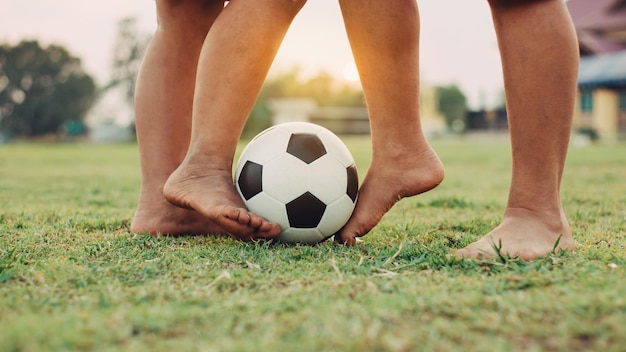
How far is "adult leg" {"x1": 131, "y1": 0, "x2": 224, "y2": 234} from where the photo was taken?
6.95 feet

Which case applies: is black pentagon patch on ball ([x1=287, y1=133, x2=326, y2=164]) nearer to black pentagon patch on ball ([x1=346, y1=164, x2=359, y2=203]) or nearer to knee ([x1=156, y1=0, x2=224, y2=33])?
black pentagon patch on ball ([x1=346, y1=164, x2=359, y2=203])

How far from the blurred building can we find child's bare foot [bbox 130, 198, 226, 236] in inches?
833

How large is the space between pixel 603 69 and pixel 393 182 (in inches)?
904

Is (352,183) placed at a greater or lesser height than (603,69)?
lesser

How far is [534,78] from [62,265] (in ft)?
4.61

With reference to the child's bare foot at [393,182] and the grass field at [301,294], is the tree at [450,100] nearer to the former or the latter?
the child's bare foot at [393,182]

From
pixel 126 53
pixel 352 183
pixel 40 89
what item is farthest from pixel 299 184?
pixel 40 89

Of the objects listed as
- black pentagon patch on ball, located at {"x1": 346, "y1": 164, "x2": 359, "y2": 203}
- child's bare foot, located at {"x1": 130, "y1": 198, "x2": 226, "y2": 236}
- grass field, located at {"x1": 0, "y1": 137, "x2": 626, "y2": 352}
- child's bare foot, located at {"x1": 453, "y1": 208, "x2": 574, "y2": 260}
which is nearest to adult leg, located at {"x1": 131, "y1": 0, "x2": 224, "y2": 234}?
child's bare foot, located at {"x1": 130, "y1": 198, "x2": 226, "y2": 236}

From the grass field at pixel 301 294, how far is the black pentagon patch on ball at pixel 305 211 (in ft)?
0.29

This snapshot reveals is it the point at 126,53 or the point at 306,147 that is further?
the point at 126,53

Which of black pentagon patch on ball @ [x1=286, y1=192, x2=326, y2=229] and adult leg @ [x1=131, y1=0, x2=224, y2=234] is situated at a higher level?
adult leg @ [x1=131, y1=0, x2=224, y2=234]

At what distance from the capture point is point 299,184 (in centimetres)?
190

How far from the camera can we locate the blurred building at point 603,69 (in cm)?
2173

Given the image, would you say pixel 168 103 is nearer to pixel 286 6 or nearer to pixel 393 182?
pixel 286 6
